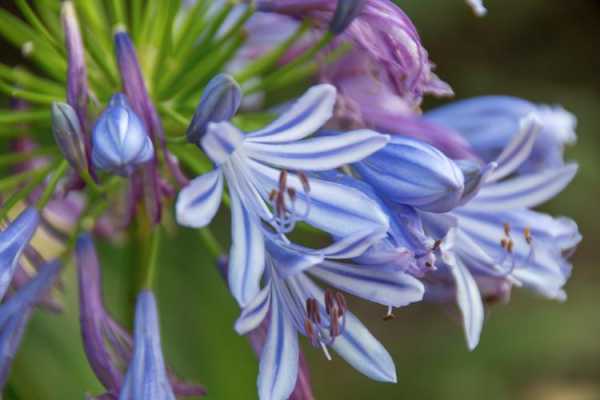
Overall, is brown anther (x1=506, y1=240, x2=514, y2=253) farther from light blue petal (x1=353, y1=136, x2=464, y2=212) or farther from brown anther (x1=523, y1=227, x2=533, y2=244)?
light blue petal (x1=353, y1=136, x2=464, y2=212)

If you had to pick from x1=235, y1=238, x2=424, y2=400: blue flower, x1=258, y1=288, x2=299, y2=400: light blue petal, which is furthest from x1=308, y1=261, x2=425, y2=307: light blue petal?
x1=258, y1=288, x2=299, y2=400: light blue petal

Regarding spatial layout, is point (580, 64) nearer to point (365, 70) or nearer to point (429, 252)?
point (365, 70)

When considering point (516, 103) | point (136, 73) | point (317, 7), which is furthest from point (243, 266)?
point (516, 103)

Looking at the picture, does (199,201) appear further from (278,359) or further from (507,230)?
(507,230)

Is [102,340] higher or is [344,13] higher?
[344,13]

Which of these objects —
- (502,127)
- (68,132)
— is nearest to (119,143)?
(68,132)

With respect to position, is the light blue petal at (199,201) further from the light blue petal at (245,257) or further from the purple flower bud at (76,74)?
the purple flower bud at (76,74)

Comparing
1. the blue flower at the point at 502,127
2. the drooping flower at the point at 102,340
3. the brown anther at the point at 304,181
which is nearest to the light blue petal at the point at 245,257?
the brown anther at the point at 304,181
